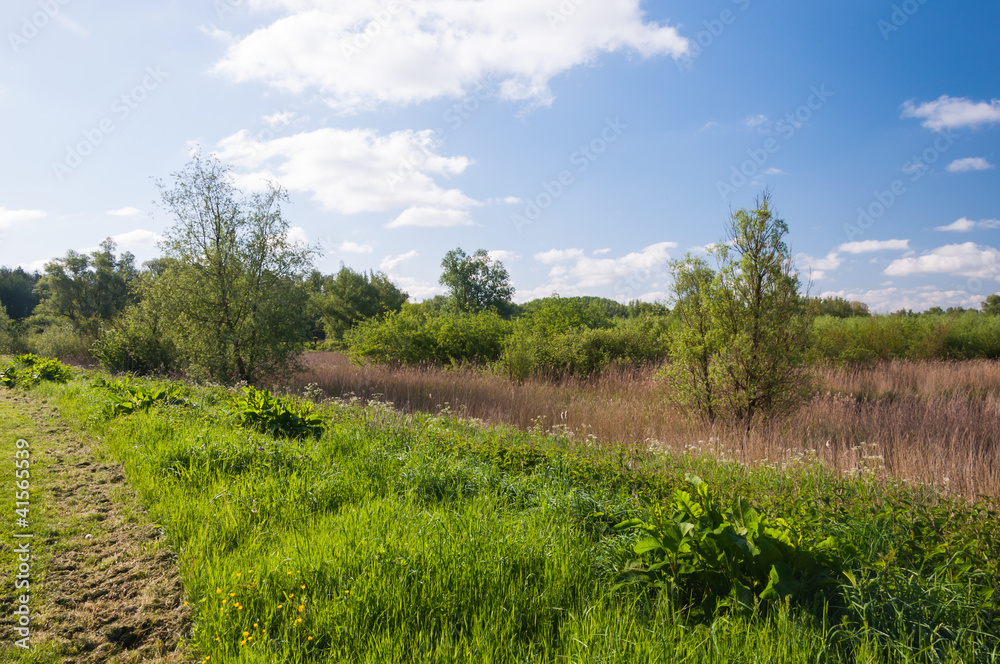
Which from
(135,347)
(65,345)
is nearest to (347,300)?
(65,345)

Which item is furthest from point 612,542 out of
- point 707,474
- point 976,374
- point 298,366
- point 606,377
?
point 976,374

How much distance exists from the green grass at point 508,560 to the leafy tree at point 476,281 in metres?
54.9

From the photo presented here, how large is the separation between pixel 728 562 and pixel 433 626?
1740 millimetres

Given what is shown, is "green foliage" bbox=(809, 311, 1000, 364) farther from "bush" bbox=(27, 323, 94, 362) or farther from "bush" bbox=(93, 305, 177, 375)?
"bush" bbox=(27, 323, 94, 362)

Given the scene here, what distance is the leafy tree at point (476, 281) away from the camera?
202 feet

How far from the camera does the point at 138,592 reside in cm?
321

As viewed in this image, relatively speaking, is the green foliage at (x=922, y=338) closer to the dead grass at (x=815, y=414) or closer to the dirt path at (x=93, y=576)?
the dead grass at (x=815, y=414)

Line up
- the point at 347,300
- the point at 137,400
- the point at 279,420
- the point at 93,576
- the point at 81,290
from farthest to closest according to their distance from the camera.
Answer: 1. the point at 347,300
2. the point at 81,290
3. the point at 137,400
4. the point at 279,420
5. the point at 93,576

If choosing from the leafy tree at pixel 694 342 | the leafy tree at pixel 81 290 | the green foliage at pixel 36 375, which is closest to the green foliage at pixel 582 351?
the leafy tree at pixel 694 342

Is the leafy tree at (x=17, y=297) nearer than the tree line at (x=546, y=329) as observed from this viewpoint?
No

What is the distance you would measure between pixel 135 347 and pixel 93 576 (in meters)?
17.8

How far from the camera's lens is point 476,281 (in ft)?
208

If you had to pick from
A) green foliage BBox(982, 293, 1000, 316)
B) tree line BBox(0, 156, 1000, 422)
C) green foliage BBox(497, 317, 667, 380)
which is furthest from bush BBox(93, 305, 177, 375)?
green foliage BBox(982, 293, 1000, 316)

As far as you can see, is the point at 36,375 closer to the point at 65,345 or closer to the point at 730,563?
the point at 730,563
